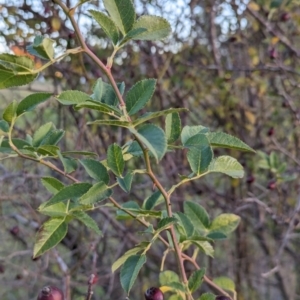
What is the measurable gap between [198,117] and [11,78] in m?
2.33

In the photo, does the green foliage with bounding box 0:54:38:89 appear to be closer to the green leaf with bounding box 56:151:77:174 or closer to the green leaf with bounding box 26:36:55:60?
the green leaf with bounding box 26:36:55:60

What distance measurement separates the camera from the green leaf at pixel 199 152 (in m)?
0.71

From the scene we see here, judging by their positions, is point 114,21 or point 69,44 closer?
point 114,21

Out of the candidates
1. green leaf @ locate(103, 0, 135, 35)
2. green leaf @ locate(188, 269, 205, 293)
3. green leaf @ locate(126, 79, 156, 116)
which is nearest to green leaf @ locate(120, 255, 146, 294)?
green leaf @ locate(188, 269, 205, 293)

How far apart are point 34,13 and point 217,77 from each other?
0.97 m

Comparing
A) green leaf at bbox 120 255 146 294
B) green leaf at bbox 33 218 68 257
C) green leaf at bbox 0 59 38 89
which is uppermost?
green leaf at bbox 0 59 38 89

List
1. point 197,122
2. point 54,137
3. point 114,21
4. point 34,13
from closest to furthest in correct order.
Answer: point 114,21
point 54,137
point 34,13
point 197,122

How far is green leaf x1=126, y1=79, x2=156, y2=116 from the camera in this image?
2.24 ft

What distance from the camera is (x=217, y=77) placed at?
265 cm

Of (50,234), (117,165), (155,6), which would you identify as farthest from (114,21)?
(155,6)

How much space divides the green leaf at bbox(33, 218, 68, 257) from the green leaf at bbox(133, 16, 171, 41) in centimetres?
30

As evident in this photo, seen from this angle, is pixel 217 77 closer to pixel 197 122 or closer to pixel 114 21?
pixel 197 122

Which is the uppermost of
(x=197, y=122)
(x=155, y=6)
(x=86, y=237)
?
(x=155, y=6)

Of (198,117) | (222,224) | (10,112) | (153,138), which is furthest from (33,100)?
(198,117)
